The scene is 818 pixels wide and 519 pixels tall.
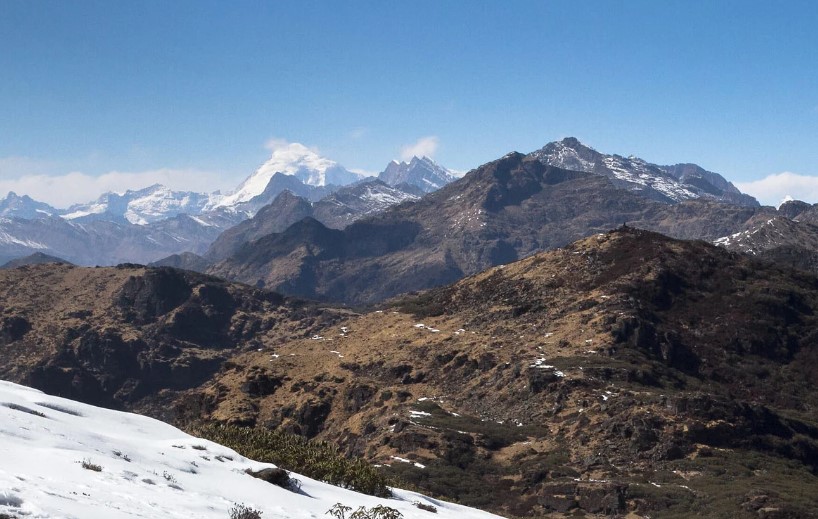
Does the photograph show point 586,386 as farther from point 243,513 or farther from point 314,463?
point 243,513

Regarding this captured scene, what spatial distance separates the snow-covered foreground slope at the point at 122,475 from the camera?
2347cm

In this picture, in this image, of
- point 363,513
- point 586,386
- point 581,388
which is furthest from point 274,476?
point 586,386

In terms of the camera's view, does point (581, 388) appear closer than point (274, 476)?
No

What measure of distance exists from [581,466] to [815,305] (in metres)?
95.3

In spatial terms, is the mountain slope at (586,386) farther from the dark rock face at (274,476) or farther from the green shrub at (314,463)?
the dark rock face at (274,476)

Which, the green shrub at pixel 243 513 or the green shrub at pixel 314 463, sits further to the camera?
the green shrub at pixel 314 463

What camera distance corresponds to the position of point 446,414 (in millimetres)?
124562

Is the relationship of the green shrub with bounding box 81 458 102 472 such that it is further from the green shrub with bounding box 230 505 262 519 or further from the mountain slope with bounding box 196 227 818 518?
the mountain slope with bounding box 196 227 818 518

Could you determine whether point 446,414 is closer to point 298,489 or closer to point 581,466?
point 581,466

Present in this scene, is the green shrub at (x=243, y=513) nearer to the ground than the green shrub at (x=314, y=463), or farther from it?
farther from it

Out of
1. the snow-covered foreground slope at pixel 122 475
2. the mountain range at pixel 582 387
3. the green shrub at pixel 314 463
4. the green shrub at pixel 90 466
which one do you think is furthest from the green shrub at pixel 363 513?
the mountain range at pixel 582 387

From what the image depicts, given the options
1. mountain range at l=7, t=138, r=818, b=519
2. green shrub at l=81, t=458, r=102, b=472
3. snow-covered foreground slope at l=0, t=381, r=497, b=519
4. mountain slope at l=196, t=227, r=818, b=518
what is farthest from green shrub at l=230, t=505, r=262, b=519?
mountain slope at l=196, t=227, r=818, b=518

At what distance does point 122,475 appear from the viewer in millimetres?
27859

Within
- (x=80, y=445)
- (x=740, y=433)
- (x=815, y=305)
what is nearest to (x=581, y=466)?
(x=740, y=433)
